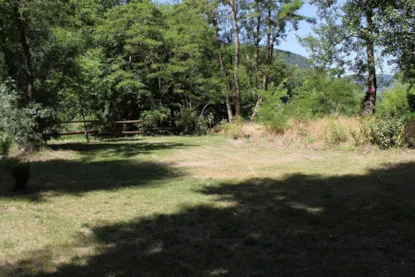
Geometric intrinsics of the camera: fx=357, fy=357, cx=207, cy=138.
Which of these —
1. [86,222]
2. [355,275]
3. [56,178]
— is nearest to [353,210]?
[355,275]

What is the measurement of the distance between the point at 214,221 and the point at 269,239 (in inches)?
37.2

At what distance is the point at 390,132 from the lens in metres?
10.4

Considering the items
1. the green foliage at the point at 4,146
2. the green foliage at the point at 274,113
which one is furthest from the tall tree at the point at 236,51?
the green foliage at the point at 4,146

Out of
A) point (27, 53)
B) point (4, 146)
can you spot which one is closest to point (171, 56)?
point (27, 53)

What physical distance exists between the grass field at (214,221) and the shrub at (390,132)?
1.48 meters

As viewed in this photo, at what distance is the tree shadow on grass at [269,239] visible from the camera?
139 inches

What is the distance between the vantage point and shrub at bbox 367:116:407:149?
33.9ft

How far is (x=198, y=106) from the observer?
76.0ft

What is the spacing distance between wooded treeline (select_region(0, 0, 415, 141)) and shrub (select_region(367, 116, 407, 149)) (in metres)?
1.58

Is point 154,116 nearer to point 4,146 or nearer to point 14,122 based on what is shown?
point 14,122

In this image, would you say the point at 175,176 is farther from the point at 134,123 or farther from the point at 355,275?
the point at 134,123

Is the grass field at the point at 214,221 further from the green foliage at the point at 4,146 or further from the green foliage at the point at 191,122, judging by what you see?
the green foliage at the point at 191,122

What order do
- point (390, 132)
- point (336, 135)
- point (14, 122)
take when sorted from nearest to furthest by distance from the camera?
point (14, 122) → point (390, 132) → point (336, 135)

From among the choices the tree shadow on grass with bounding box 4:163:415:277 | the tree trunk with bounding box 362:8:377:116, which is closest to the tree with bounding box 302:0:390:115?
the tree trunk with bounding box 362:8:377:116
